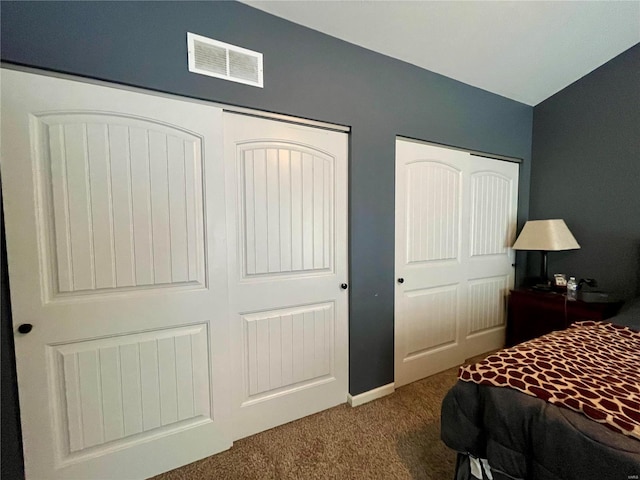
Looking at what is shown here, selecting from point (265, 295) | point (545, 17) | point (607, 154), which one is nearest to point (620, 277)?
point (607, 154)

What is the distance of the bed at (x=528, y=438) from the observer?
75 centimetres

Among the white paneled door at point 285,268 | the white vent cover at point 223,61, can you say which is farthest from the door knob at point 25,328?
the white vent cover at point 223,61

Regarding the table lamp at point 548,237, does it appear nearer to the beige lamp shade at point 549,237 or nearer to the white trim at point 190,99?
the beige lamp shade at point 549,237

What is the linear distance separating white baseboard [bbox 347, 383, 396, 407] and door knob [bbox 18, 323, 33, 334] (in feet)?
5.77

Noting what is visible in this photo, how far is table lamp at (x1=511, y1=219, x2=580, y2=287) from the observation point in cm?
220

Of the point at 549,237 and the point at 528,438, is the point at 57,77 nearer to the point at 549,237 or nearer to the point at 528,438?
the point at 528,438

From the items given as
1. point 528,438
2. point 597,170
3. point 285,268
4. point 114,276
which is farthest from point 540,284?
point 114,276

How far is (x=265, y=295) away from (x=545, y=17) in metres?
2.47

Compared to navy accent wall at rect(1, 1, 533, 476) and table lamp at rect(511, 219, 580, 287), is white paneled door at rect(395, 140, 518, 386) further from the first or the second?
table lamp at rect(511, 219, 580, 287)

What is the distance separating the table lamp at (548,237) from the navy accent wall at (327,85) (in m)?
0.75

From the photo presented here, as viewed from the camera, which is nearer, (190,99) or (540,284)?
(190,99)

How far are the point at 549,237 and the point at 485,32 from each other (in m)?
1.59

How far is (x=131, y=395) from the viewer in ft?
4.38

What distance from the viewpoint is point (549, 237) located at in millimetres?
2213
